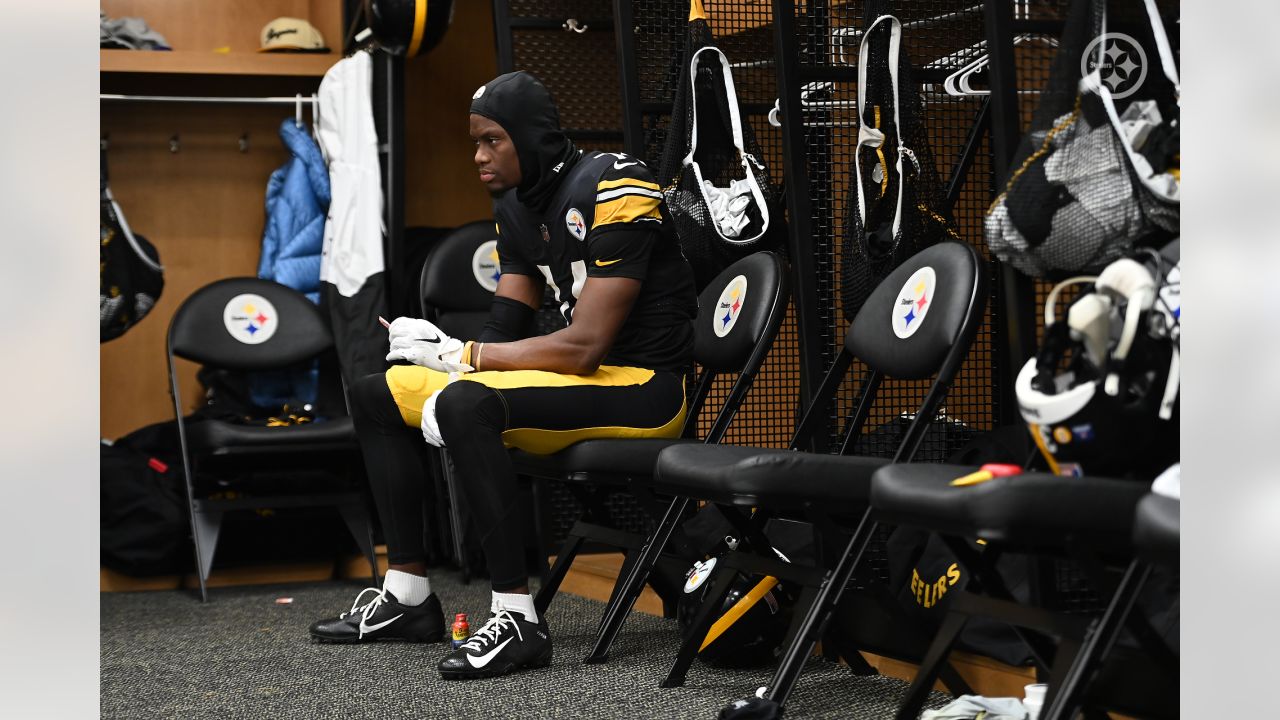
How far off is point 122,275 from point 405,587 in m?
1.94

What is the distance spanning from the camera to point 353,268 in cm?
448

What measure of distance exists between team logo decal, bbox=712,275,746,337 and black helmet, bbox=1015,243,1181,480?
129cm

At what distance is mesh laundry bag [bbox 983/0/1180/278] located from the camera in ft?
5.59

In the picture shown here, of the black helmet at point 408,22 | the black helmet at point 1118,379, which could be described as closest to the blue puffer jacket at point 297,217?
the black helmet at point 408,22

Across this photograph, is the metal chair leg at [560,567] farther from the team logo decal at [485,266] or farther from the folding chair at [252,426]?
the team logo decal at [485,266]

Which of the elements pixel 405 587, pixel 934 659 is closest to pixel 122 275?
pixel 405 587

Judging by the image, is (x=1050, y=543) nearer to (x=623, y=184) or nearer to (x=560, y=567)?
(x=623, y=184)

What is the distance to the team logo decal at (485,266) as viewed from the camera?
4.31 meters

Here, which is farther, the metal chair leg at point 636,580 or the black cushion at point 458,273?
the black cushion at point 458,273

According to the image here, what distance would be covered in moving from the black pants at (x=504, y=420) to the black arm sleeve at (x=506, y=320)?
288mm

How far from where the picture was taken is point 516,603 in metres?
2.70

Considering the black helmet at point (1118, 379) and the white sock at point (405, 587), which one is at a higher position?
the black helmet at point (1118, 379)
